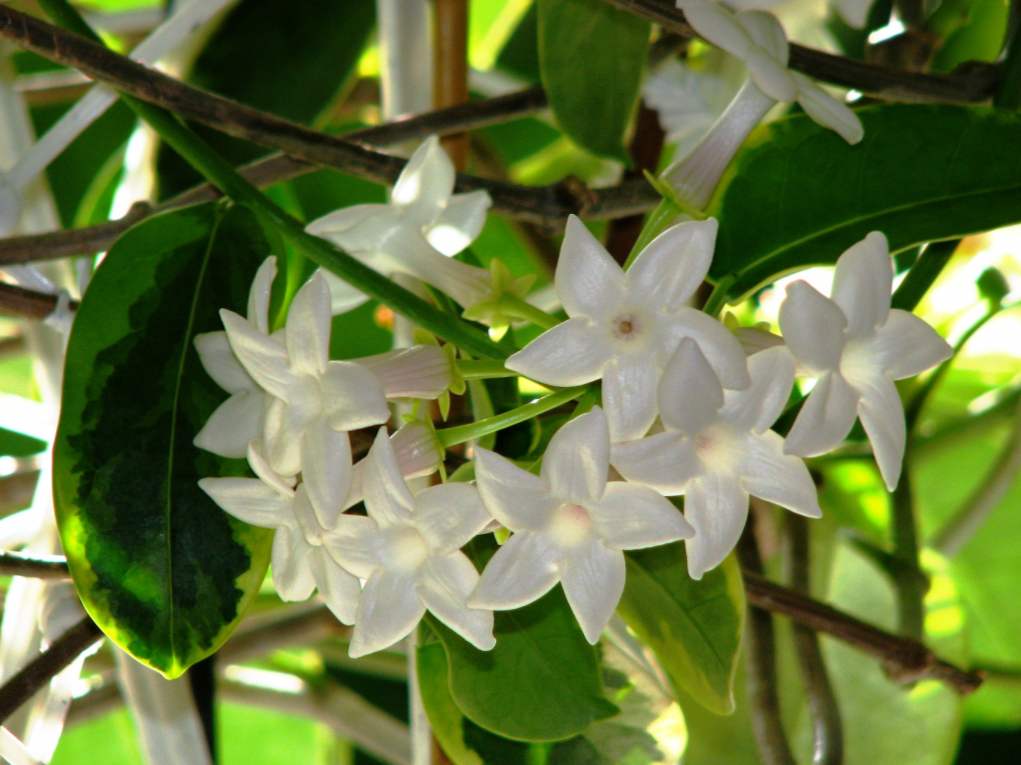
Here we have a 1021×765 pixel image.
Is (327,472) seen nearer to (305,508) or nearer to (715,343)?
(305,508)

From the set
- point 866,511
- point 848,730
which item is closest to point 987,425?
point 866,511

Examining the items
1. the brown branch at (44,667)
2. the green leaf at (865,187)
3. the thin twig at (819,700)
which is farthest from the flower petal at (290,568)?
the thin twig at (819,700)

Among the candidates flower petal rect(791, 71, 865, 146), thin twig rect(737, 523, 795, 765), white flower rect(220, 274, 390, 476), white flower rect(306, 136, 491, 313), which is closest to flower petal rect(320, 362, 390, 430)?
white flower rect(220, 274, 390, 476)

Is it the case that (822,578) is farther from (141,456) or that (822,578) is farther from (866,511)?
(141,456)

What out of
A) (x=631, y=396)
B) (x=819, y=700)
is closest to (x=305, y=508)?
(x=631, y=396)

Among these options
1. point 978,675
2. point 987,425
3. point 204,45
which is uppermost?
point 204,45

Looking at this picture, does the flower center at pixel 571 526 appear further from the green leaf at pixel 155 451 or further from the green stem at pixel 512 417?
the green leaf at pixel 155 451
